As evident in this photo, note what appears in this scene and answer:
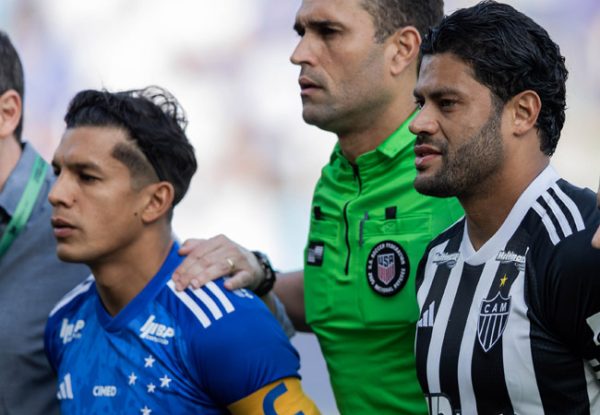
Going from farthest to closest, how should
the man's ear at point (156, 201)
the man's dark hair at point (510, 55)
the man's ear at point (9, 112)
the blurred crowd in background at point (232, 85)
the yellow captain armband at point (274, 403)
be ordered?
the blurred crowd in background at point (232, 85), the man's ear at point (9, 112), the man's ear at point (156, 201), the yellow captain armband at point (274, 403), the man's dark hair at point (510, 55)

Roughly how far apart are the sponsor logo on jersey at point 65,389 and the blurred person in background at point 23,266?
28 centimetres

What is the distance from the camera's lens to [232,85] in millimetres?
6285

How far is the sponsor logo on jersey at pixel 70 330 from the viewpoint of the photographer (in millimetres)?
3365

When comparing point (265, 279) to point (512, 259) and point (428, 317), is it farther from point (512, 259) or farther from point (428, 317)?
point (512, 259)

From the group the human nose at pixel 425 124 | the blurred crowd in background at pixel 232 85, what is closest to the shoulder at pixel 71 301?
the human nose at pixel 425 124

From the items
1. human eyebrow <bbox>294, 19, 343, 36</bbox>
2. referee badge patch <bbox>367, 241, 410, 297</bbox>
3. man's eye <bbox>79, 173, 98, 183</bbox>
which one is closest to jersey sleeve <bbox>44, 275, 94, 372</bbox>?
man's eye <bbox>79, 173, 98, 183</bbox>

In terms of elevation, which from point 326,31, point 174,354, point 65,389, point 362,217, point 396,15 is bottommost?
point 65,389

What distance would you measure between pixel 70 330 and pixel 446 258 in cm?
117

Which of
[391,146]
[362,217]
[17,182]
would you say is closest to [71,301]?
[17,182]

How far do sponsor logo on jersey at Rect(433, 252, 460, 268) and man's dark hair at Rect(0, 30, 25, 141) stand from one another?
164 centimetres

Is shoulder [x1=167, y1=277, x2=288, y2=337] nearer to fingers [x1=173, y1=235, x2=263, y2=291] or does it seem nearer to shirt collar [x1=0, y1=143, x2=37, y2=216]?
fingers [x1=173, y1=235, x2=263, y2=291]

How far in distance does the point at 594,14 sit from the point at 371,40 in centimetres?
289

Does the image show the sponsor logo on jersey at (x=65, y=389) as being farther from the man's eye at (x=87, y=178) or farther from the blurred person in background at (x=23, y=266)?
the man's eye at (x=87, y=178)

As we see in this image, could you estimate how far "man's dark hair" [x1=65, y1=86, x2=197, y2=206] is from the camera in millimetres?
3386
